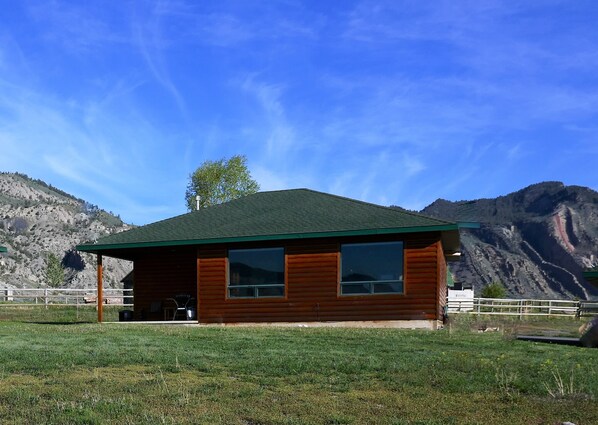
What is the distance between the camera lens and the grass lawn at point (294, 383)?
265 inches

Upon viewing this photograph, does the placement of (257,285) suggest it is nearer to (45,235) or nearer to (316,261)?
(316,261)

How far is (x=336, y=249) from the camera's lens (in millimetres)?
18938

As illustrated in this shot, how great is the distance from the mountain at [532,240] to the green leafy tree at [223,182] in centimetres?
4451

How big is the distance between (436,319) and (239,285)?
5895 millimetres

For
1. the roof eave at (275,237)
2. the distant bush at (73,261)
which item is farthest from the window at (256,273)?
the distant bush at (73,261)

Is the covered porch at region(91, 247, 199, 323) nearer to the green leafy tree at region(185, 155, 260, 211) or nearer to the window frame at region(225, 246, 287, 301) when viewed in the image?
the window frame at region(225, 246, 287, 301)

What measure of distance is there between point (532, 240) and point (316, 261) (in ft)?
339

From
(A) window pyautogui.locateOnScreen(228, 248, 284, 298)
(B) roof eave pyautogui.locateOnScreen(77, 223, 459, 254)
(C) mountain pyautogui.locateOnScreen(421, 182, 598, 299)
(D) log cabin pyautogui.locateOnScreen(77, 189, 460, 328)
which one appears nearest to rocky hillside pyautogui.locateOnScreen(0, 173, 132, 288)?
(C) mountain pyautogui.locateOnScreen(421, 182, 598, 299)

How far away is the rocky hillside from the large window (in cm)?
6053

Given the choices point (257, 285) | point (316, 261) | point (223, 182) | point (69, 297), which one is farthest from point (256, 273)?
point (223, 182)

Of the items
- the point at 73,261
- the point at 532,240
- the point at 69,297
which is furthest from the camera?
the point at 532,240

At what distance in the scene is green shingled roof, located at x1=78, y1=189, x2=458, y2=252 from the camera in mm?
18359

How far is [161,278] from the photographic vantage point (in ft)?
77.7

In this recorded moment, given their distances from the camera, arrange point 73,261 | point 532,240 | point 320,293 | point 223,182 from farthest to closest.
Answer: point 532,240, point 73,261, point 223,182, point 320,293
